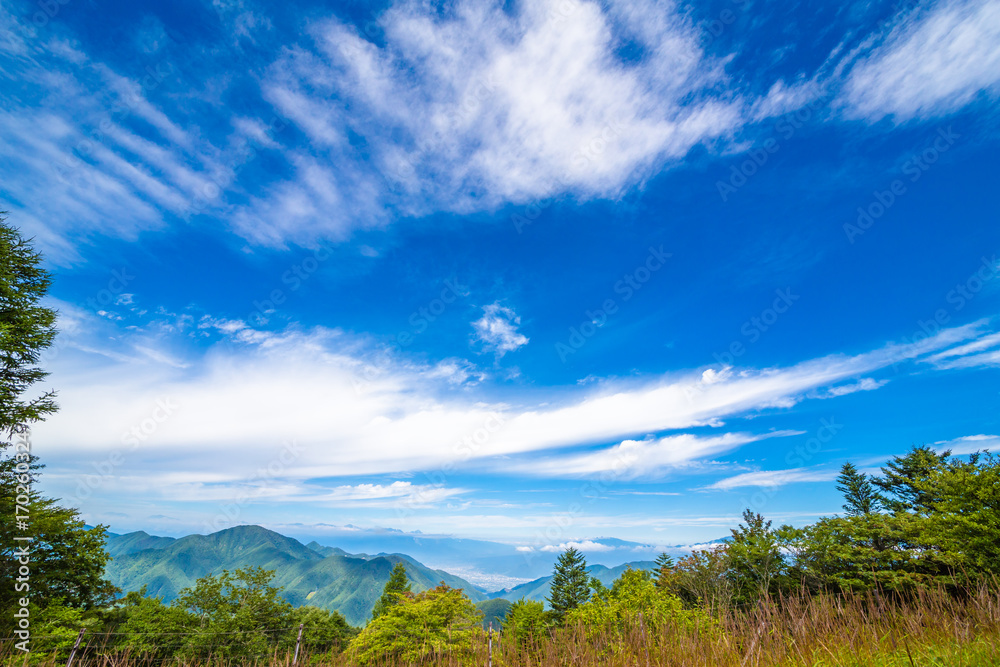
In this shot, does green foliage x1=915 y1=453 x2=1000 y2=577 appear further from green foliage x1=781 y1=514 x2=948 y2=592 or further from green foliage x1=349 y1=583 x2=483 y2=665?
green foliage x1=349 y1=583 x2=483 y2=665

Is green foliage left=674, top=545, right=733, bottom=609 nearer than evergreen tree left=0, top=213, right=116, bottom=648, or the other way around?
evergreen tree left=0, top=213, right=116, bottom=648

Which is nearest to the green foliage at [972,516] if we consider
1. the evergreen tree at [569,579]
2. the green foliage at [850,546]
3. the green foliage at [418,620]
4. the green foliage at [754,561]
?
the green foliage at [850,546]

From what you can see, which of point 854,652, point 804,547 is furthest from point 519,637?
point 804,547

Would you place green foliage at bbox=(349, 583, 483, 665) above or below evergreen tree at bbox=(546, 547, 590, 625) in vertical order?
above

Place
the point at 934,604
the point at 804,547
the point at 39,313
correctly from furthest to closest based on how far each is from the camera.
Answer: the point at 804,547
the point at 39,313
the point at 934,604

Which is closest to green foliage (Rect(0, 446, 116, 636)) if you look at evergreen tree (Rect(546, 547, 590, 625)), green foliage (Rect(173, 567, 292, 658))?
green foliage (Rect(173, 567, 292, 658))

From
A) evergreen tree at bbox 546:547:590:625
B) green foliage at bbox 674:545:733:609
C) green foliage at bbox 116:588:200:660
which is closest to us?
green foliage at bbox 116:588:200:660

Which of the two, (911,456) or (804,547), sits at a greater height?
(911,456)

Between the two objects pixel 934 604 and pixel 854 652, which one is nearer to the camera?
pixel 854 652

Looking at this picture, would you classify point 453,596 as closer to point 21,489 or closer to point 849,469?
point 21,489

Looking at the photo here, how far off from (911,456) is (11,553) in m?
81.8

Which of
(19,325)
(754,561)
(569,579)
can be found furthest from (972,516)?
(569,579)

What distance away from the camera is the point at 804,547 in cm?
3123

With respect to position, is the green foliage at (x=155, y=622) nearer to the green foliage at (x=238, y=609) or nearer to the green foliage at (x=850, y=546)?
the green foliage at (x=238, y=609)
